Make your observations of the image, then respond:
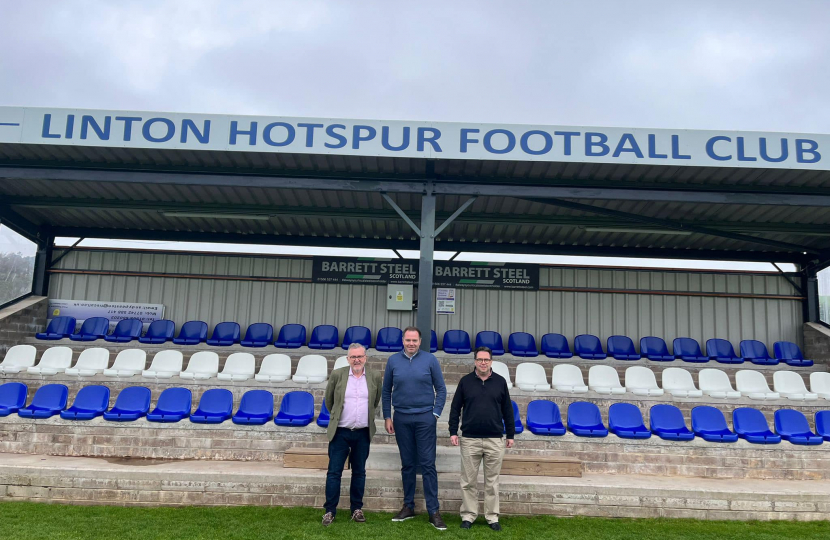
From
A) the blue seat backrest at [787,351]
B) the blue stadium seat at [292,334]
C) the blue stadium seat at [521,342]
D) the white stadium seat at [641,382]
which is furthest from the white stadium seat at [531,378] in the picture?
the blue seat backrest at [787,351]

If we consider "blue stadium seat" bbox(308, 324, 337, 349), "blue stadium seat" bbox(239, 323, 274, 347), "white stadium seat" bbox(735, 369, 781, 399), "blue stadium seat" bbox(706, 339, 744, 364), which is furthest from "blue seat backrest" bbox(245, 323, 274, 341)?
"blue stadium seat" bbox(706, 339, 744, 364)

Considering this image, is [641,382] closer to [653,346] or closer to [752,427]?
[752,427]

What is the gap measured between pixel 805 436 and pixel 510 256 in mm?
7016

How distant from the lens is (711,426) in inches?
303

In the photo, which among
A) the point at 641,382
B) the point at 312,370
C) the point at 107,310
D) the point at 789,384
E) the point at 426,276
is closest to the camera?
the point at 426,276

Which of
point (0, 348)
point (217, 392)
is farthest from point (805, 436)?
point (0, 348)

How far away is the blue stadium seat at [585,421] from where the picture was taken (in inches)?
291

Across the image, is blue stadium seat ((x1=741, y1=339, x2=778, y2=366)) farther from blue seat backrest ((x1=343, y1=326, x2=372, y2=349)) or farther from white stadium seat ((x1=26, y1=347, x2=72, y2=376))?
white stadium seat ((x1=26, y1=347, x2=72, y2=376))

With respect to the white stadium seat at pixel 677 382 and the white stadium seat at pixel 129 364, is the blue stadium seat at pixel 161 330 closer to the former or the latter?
the white stadium seat at pixel 129 364

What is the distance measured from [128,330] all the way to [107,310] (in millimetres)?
934

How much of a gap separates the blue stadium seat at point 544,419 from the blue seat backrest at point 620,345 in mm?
5279

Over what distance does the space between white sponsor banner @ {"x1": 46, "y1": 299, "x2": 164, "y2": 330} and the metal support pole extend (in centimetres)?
786

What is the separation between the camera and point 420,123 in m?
7.95

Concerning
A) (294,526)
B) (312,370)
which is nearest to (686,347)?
(312,370)
